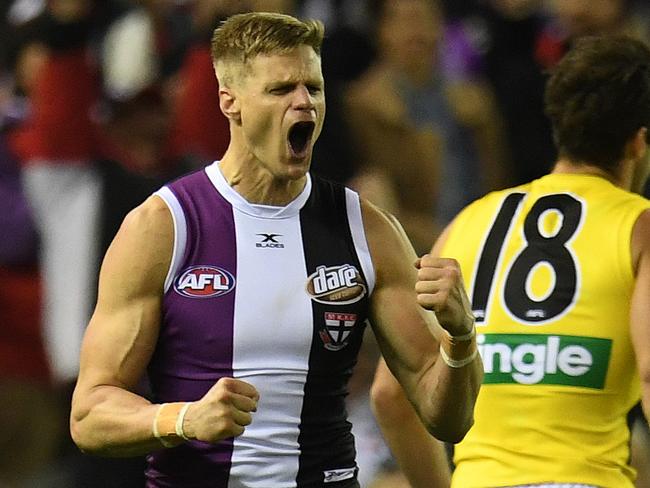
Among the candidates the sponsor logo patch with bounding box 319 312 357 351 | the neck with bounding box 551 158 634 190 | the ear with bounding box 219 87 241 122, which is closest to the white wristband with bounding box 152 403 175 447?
the sponsor logo patch with bounding box 319 312 357 351

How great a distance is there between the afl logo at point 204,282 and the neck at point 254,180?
0.26 metres

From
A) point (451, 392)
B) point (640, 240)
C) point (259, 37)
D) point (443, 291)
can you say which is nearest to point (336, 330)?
point (451, 392)

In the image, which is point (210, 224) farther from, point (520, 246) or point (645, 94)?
point (645, 94)

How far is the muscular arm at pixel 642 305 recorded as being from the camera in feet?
16.2

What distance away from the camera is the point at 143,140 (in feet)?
28.9

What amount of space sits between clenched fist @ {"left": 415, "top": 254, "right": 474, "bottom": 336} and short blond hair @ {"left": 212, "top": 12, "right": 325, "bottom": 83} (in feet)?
2.32

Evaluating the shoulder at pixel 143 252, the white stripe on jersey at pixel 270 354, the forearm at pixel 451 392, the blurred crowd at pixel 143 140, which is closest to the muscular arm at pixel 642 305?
the forearm at pixel 451 392

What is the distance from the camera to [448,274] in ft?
14.7

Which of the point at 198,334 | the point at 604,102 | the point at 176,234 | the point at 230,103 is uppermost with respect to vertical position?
the point at 230,103

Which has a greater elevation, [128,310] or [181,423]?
[128,310]

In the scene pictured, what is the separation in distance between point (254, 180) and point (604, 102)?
123cm

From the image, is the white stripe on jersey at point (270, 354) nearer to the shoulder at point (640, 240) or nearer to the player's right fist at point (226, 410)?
the player's right fist at point (226, 410)

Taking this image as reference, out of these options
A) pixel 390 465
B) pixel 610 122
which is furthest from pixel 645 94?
pixel 390 465

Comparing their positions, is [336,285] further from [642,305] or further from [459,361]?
[642,305]
